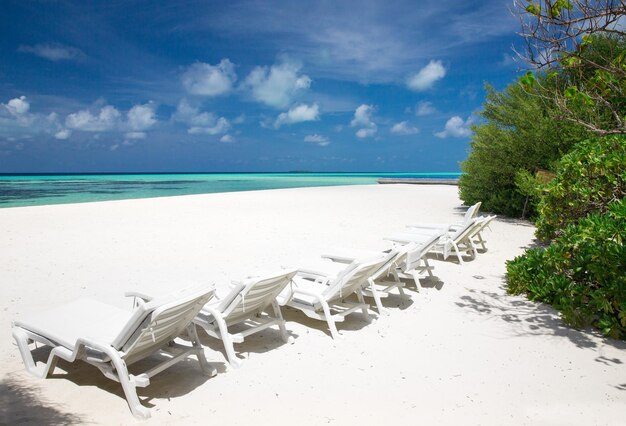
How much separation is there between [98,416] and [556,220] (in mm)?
6996

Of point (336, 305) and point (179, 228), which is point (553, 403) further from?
point (179, 228)

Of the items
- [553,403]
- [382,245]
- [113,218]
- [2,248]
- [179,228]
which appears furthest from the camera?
[113,218]

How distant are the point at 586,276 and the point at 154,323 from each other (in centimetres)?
485

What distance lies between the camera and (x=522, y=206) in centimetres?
1529

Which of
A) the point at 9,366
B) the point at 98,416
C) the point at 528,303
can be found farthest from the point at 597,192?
the point at 9,366

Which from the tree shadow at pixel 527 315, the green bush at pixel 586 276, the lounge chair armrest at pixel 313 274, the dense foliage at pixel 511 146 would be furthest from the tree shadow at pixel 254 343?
the dense foliage at pixel 511 146

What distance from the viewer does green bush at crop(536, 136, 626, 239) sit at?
20.8ft

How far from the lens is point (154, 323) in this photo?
2955mm

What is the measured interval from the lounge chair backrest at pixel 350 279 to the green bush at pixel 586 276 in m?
2.25

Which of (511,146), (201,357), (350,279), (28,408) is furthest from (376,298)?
(511,146)

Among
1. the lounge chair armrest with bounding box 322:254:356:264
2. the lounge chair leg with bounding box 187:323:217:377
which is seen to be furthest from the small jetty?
the lounge chair leg with bounding box 187:323:217:377

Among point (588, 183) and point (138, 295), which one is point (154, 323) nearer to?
point (138, 295)

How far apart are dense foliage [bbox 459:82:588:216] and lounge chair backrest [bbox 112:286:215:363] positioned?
12.3 m

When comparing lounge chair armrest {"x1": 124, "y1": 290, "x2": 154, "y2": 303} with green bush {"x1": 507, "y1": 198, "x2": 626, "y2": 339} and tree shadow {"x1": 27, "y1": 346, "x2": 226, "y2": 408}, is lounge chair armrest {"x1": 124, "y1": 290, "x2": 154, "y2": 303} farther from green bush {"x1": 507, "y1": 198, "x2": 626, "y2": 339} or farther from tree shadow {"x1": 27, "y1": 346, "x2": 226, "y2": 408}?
green bush {"x1": 507, "y1": 198, "x2": 626, "y2": 339}
